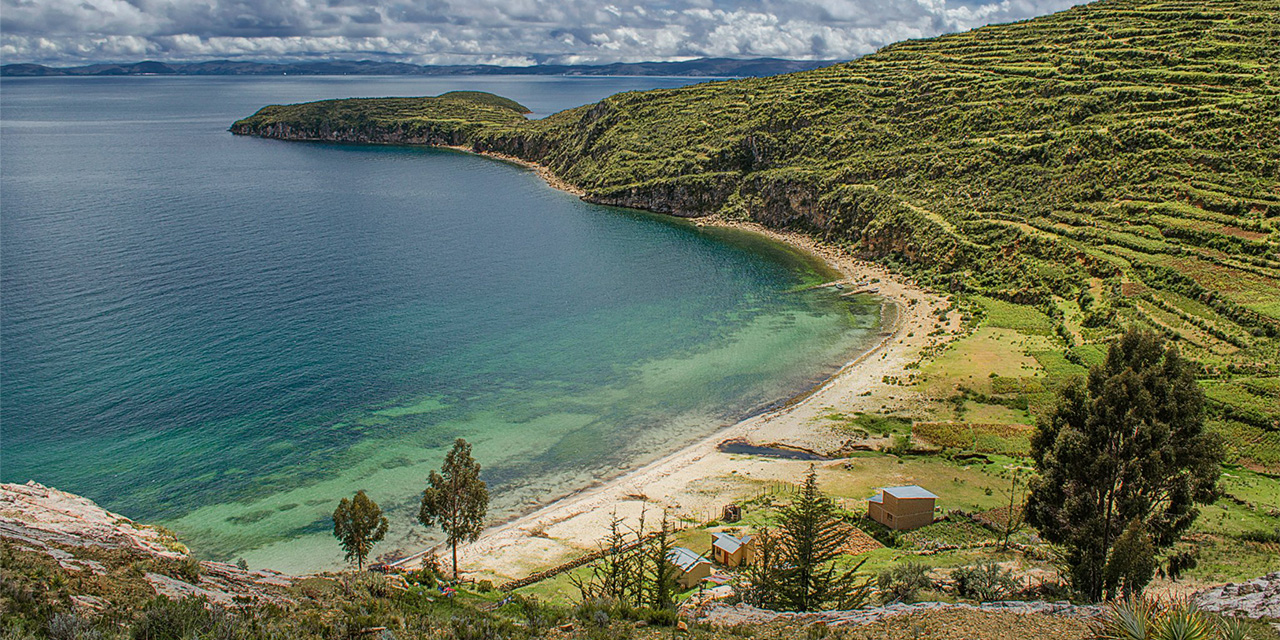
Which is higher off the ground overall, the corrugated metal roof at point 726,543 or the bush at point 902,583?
the bush at point 902,583

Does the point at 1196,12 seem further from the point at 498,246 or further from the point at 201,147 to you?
the point at 201,147

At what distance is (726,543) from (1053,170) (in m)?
78.4

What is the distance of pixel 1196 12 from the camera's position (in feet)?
373

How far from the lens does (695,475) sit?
45031 mm

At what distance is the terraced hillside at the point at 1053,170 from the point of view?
62156mm

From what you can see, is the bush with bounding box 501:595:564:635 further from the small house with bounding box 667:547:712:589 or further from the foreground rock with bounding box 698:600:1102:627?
the small house with bounding box 667:547:712:589

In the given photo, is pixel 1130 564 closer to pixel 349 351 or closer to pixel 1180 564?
pixel 1180 564

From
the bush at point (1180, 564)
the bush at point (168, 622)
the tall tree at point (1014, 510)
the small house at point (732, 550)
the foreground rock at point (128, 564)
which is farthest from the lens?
the tall tree at point (1014, 510)

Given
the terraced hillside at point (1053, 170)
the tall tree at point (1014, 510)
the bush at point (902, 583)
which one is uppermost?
the terraced hillside at point (1053, 170)

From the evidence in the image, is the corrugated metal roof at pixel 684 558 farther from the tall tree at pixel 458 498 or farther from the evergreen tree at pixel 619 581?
the tall tree at pixel 458 498

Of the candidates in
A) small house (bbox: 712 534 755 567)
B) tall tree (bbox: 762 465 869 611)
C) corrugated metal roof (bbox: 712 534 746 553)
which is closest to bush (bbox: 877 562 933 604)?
tall tree (bbox: 762 465 869 611)

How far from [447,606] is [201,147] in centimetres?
20260

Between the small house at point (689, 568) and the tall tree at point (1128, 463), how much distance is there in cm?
1311

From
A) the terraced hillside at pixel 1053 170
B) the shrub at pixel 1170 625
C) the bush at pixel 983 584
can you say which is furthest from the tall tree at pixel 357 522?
the terraced hillside at pixel 1053 170
